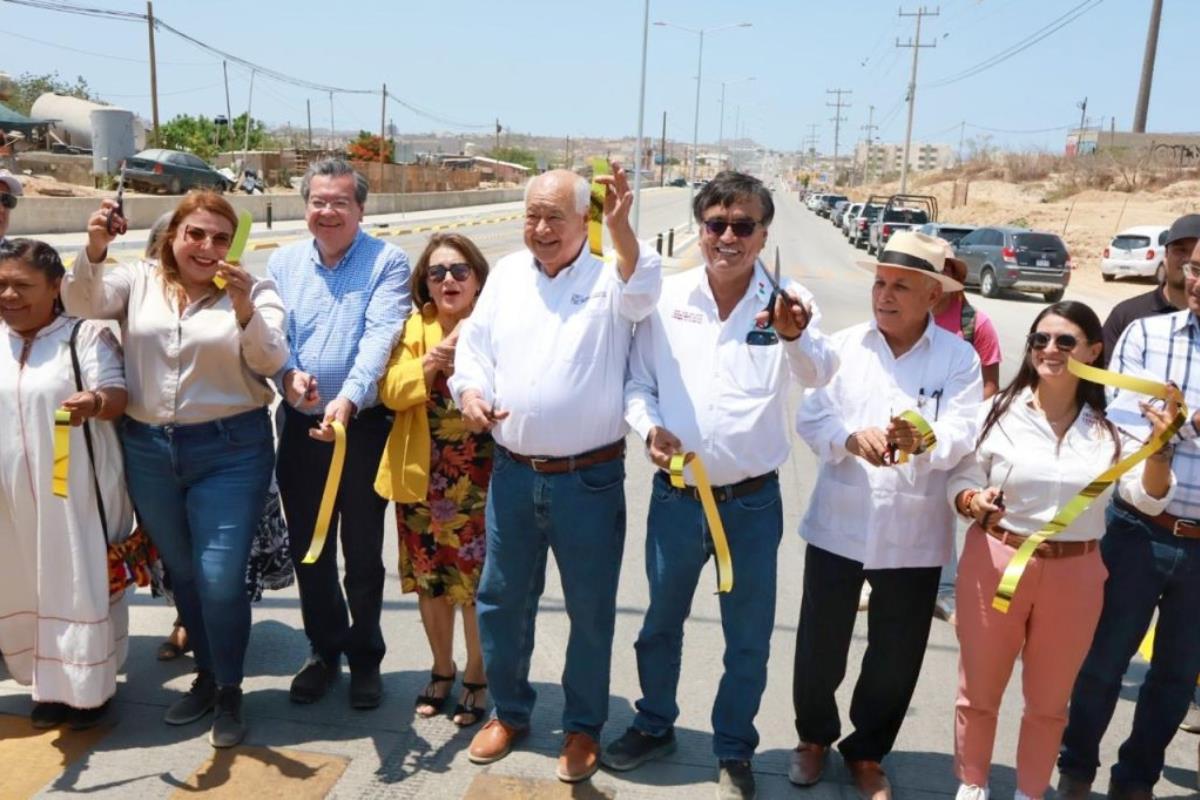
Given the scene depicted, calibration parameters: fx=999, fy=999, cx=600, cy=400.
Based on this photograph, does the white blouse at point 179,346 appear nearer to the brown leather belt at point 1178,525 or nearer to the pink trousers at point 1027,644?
the pink trousers at point 1027,644

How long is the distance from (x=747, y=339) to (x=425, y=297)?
4.46 ft

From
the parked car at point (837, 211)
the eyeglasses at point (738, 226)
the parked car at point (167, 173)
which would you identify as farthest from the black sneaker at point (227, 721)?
the parked car at point (837, 211)

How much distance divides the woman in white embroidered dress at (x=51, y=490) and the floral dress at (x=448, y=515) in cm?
111

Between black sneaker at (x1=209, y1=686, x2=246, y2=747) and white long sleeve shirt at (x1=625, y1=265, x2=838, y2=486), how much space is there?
1.86 m

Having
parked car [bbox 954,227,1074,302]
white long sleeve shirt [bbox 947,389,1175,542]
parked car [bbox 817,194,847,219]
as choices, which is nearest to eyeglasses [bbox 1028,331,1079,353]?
white long sleeve shirt [bbox 947,389,1175,542]

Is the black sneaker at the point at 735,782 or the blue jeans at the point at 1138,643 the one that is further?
the black sneaker at the point at 735,782

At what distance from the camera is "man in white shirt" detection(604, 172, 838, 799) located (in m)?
3.27

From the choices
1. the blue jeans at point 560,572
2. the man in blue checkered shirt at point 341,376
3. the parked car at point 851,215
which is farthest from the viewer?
the parked car at point 851,215

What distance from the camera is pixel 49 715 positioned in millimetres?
3793

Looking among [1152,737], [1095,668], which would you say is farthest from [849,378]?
[1152,737]

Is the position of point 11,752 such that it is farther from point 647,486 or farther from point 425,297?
point 647,486

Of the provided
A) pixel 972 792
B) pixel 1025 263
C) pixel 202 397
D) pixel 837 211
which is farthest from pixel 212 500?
pixel 837 211

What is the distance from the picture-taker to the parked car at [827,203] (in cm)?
5894

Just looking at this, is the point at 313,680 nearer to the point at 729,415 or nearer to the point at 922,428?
the point at 729,415
